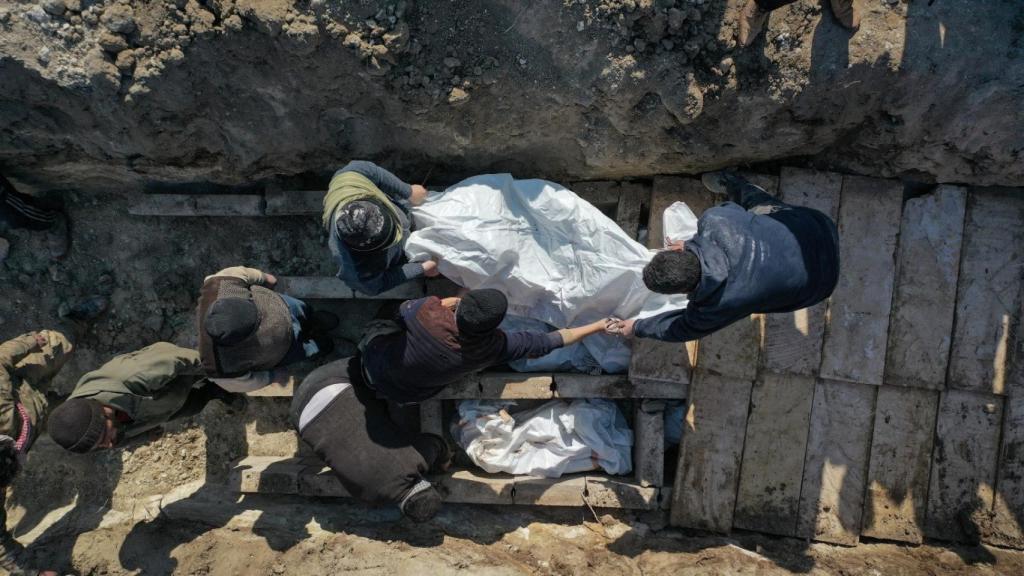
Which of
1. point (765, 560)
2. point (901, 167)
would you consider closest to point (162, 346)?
point (765, 560)

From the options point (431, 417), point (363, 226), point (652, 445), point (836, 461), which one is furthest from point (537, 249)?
point (836, 461)

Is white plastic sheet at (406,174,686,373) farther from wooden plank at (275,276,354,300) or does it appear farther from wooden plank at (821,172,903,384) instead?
wooden plank at (821,172,903,384)

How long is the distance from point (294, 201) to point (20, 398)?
2.02 m

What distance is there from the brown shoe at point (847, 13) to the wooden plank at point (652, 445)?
8.05 feet

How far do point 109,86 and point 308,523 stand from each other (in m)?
2.95

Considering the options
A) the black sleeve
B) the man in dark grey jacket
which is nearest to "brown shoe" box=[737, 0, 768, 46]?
the man in dark grey jacket

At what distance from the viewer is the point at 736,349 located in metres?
3.61

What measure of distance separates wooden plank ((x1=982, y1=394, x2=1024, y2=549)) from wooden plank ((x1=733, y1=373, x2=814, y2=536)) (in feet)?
3.99

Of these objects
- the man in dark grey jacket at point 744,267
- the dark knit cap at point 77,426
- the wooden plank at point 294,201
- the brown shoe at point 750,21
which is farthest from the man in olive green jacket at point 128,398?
the brown shoe at point 750,21

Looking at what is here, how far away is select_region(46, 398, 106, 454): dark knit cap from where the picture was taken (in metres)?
3.00

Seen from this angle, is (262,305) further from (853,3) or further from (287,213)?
(853,3)

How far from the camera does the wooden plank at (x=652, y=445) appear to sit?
12.3 ft

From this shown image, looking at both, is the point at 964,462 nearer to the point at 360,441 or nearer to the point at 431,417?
the point at 431,417

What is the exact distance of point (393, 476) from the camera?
3.35m
